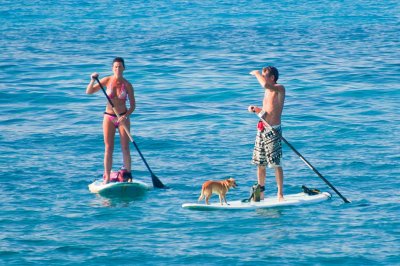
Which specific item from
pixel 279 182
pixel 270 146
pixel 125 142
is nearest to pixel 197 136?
pixel 125 142

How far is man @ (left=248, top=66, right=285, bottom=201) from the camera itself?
1838 cm

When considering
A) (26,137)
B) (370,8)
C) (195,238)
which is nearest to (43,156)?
(26,137)

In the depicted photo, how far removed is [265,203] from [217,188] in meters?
0.86

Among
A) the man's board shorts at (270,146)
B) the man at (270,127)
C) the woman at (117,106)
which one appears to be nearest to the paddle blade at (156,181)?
the woman at (117,106)

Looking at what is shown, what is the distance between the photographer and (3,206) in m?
18.8

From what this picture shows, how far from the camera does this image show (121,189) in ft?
64.0

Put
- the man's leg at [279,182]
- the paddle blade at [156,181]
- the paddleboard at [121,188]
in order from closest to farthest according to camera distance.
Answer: the man's leg at [279,182]
the paddleboard at [121,188]
the paddle blade at [156,181]

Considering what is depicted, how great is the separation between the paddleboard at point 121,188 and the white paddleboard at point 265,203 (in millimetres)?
1313

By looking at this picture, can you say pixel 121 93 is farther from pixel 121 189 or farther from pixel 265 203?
pixel 265 203

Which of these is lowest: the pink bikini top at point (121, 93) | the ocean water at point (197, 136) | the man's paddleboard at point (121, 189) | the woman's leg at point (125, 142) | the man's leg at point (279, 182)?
the ocean water at point (197, 136)

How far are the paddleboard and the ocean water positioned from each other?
0.23m

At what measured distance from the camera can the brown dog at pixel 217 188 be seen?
60.3ft

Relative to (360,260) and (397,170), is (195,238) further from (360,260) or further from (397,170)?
(397,170)

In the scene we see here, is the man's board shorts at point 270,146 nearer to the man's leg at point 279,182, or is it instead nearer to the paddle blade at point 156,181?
the man's leg at point 279,182
